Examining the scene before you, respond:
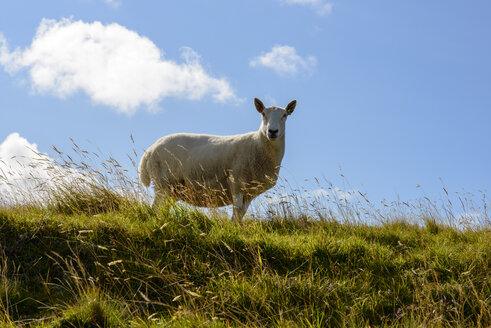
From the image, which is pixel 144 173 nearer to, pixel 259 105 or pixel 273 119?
pixel 259 105

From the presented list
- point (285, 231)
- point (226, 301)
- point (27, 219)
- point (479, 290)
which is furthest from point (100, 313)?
point (479, 290)

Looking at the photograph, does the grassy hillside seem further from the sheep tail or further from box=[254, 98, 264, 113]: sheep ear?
the sheep tail

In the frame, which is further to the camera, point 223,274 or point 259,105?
point 259,105

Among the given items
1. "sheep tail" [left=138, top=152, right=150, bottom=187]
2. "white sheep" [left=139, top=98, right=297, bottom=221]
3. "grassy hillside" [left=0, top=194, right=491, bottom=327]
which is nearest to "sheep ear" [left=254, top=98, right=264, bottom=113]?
"white sheep" [left=139, top=98, right=297, bottom=221]

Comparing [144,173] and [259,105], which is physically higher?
[259,105]

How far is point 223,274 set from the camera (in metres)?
4.75

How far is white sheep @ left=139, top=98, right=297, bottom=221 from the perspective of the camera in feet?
28.3

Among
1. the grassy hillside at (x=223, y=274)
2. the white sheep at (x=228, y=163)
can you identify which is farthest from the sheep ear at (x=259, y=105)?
the grassy hillside at (x=223, y=274)

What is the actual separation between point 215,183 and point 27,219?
12.6 feet

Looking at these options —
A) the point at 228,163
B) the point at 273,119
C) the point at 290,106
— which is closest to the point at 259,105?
the point at 290,106

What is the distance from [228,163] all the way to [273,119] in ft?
4.23

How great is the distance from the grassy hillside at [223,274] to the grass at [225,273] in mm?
15

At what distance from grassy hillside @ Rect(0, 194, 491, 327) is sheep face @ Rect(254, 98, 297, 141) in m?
2.34

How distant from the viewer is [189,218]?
6.04m
